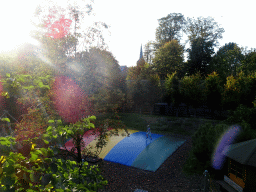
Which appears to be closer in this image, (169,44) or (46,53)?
(46,53)

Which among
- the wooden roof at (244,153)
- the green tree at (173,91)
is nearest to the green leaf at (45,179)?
the wooden roof at (244,153)

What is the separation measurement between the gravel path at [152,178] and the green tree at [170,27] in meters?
39.8

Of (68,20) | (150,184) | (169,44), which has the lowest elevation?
(150,184)

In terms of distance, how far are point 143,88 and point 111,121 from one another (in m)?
18.7

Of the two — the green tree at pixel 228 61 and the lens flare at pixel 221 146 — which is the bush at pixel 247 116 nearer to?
the lens flare at pixel 221 146

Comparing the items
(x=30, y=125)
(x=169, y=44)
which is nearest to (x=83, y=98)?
(x=30, y=125)

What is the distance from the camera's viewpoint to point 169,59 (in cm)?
4022

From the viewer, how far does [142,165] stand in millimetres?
12219

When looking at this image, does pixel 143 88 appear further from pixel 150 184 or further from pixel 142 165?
pixel 150 184

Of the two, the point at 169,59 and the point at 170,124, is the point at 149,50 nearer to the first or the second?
the point at 169,59

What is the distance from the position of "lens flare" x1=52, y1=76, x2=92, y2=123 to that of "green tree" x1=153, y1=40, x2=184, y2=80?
111 feet

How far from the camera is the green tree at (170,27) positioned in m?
45.1

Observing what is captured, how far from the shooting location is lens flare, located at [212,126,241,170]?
10172 millimetres

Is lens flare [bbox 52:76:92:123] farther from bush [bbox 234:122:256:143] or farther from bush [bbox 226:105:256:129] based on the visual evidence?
bush [bbox 226:105:256:129]
